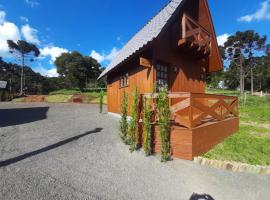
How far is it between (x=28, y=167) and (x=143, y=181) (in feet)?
8.98

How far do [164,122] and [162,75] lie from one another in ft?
13.5

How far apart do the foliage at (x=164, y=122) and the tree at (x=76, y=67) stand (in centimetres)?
4440

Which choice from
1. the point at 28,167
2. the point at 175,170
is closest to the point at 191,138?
the point at 175,170

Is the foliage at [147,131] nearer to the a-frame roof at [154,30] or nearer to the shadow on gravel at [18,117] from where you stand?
the a-frame roof at [154,30]

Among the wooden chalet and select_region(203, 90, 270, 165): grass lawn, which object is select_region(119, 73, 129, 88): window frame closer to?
the wooden chalet

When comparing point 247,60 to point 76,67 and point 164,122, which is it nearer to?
point 76,67

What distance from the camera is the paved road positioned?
3951mm

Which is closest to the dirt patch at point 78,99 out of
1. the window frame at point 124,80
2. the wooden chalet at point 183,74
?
the wooden chalet at point 183,74

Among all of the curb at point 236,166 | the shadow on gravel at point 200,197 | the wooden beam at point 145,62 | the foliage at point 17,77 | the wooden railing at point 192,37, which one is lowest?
the shadow on gravel at point 200,197

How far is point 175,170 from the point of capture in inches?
204

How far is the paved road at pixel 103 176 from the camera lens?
3951mm

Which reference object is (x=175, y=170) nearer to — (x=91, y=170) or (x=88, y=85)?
(x=91, y=170)

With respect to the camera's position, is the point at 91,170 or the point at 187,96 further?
the point at 187,96

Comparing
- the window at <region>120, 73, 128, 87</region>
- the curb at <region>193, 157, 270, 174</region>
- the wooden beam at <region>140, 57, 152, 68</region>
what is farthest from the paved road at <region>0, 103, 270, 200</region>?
the window at <region>120, 73, 128, 87</region>
